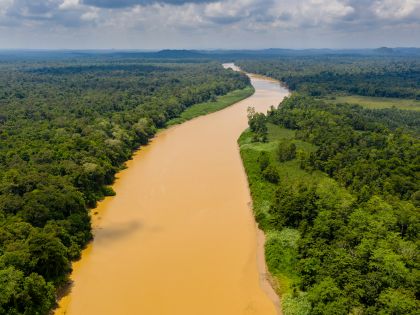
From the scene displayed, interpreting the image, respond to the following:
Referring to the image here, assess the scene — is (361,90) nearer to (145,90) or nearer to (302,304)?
(145,90)

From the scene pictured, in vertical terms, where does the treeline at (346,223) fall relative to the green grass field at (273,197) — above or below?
above

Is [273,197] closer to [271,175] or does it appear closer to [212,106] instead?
[271,175]

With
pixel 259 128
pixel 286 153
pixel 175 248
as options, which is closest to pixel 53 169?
pixel 175 248

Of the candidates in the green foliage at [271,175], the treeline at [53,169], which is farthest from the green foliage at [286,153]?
the treeline at [53,169]

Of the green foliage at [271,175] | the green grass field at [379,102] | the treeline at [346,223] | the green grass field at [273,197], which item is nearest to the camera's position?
the treeline at [346,223]

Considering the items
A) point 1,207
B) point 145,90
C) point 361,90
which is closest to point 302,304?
point 1,207

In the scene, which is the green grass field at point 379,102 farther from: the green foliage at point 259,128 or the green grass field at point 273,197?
the green grass field at point 273,197
